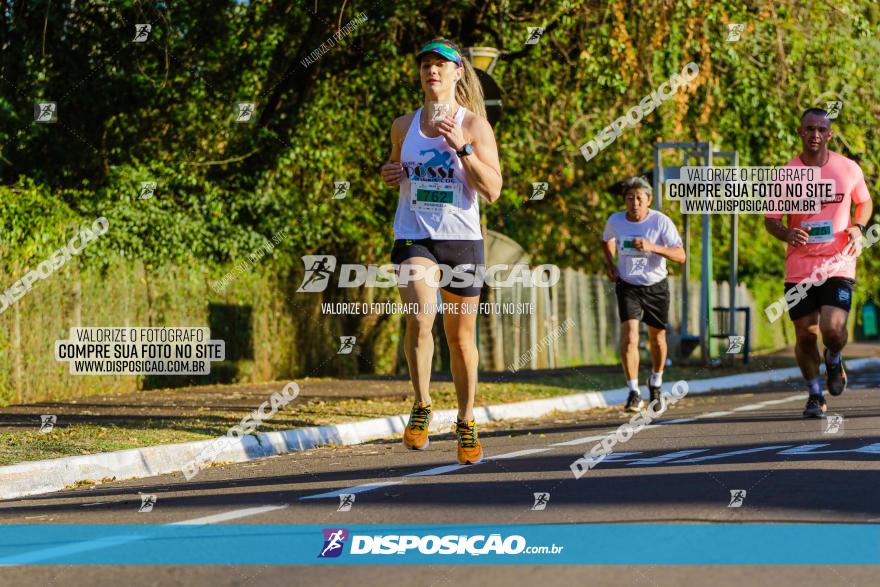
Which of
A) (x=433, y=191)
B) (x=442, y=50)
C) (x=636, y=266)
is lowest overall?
(x=636, y=266)

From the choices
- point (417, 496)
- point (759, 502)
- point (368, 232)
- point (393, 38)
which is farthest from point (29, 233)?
point (759, 502)

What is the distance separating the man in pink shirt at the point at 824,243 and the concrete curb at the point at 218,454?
360cm

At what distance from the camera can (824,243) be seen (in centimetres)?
1158

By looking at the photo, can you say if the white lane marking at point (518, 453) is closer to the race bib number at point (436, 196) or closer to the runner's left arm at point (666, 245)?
the race bib number at point (436, 196)

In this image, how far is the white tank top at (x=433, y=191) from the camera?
26.1 feet

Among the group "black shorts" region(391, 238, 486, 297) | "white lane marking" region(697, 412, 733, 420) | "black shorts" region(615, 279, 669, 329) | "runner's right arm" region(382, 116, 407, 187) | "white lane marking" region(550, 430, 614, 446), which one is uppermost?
"runner's right arm" region(382, 116, 407, 187)

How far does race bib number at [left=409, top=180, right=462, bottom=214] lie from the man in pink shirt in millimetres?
4532

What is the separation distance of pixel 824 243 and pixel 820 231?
0.12 meters

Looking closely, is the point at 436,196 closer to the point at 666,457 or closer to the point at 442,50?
the point at 442,50

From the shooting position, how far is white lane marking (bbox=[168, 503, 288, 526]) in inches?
241

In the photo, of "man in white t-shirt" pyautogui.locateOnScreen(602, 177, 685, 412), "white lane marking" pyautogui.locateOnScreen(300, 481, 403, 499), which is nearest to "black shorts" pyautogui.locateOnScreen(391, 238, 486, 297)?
"white lane marking" pyautogui.locateOnScreen(300, 481, 403, 499)

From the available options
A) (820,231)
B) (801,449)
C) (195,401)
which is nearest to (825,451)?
(801,449)

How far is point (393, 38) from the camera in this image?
19.4 m

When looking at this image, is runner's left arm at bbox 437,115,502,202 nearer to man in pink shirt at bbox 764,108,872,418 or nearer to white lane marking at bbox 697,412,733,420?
man in pink shirt at bbox 764,108,872,418
